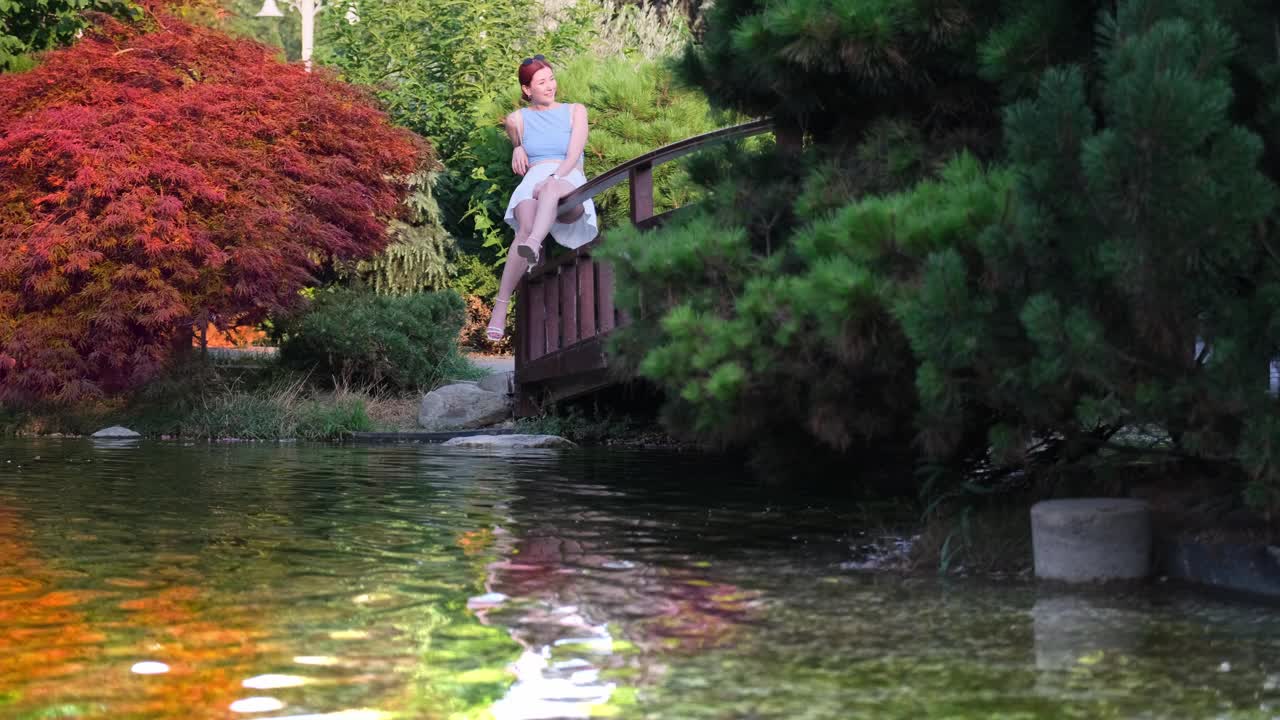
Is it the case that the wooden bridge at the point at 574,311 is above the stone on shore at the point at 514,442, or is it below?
above

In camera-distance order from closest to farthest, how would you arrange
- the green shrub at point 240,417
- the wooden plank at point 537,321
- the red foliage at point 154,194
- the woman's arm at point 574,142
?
the woman's arm at point 574,142 < the wooden plank at point 537,321 < the red foliage at point 154,194 < the green shrub at point 240,417

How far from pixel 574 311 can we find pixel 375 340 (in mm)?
4609

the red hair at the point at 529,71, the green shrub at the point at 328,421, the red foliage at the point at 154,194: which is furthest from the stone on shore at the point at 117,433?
the red hair at the point at 529,71

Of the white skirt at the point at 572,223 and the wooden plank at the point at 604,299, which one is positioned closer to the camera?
the wooden plank at the point at 604,299

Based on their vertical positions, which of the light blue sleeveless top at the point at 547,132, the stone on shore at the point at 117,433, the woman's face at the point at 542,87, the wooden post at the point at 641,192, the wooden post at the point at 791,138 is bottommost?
the stone on shore at the point at 117,433

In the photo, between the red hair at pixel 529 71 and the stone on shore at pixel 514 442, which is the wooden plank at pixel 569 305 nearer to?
the stone on shore at pixel 514 442

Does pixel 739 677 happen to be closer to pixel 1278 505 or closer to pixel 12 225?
pixel 1278 505

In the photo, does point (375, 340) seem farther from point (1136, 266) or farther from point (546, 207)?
point (1136, 266)

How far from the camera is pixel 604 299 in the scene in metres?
12.2

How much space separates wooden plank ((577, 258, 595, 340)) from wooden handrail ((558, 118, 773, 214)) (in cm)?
54

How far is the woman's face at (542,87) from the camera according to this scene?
558 inches

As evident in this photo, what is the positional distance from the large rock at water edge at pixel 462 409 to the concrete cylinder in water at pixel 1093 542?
32.6 ft

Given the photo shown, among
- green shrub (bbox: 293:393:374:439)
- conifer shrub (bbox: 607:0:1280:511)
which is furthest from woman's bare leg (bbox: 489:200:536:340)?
conifer shrub (bbox: 607:0:1280:511)

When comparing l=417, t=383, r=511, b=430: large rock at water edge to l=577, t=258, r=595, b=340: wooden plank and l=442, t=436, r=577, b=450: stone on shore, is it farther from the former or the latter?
l=577, t=258, r=595, b=340: wooden plank
